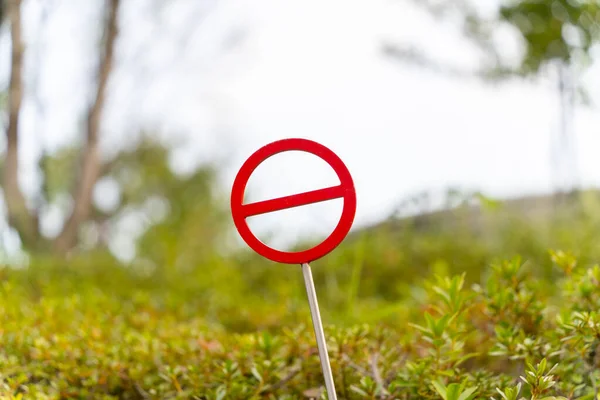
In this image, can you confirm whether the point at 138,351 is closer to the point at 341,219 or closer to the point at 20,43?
the point at 341,219

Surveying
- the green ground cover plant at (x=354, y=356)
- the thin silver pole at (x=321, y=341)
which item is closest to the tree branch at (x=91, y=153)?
the green ground cover plant at (x=354, y=356)

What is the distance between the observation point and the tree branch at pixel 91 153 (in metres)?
3.56

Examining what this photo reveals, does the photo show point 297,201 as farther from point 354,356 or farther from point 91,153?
point 91,153

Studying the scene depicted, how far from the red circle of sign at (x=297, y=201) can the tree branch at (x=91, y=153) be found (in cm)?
290

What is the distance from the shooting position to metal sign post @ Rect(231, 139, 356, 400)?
96 cm

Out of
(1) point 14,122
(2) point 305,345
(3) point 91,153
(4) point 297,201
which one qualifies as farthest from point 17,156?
(4) point 297,201

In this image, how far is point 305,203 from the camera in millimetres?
961

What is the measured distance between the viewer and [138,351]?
1.32 metres

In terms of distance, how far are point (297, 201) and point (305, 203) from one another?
19 millimetres

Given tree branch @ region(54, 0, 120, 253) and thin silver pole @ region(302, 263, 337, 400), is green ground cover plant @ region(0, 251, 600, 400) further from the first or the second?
tree branch @ region(54, 0, 120, 253)

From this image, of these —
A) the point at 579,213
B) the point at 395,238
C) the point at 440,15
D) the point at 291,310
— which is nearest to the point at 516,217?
the point at 579,213

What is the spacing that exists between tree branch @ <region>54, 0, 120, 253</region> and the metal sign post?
114 inches

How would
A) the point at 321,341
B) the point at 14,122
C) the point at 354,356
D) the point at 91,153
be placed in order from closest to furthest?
the point at 321,341 < the point at 354,356 < the point at 14,122 < the point at 91,153

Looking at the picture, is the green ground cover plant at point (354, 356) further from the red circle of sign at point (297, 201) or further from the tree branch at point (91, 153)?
the tree branch at point (91, 153)
